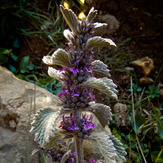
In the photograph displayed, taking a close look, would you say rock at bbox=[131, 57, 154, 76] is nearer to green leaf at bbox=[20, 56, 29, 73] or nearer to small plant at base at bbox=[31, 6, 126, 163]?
green leaf at bbox=[20, 56, 29, 73]

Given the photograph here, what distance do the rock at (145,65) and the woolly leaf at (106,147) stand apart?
1.45 meters

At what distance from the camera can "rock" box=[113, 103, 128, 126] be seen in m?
2.07

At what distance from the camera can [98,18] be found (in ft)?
9.04

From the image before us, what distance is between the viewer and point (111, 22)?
8.97 feet

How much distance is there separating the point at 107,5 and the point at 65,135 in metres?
2.08

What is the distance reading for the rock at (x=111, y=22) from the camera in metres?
2.72

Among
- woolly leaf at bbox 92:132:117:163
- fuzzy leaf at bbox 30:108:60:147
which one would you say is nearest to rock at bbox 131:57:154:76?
woolly leaf at bbox 92:132:117:163

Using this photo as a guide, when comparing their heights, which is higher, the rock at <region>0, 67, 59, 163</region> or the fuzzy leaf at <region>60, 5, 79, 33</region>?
the fuzzy leaf at <region>60, 5, 79, 33</region>

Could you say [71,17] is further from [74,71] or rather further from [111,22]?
[111,22]

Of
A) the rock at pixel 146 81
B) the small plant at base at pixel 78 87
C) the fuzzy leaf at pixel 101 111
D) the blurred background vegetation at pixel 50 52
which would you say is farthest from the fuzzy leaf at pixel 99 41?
the rock at pixel 146 81

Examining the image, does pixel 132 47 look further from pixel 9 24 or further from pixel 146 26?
pixel 9 24

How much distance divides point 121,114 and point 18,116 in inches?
38.2

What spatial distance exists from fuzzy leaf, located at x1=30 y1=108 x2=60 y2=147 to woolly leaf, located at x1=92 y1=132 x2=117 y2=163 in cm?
24

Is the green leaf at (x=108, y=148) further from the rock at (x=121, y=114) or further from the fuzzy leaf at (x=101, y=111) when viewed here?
the rock at (x=121, y=114)
